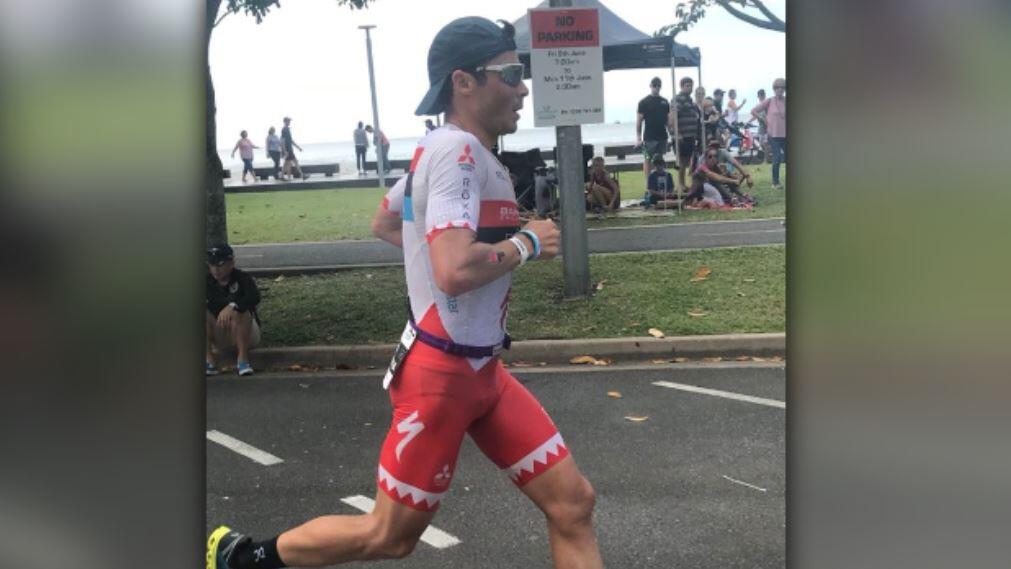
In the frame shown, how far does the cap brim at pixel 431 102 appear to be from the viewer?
191 centimetres

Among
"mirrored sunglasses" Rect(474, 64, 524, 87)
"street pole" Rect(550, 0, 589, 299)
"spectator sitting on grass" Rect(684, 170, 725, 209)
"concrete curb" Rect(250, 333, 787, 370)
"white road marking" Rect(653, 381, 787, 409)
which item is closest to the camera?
"mirrored sunglasses" Rect(474, 64, 524, 87)

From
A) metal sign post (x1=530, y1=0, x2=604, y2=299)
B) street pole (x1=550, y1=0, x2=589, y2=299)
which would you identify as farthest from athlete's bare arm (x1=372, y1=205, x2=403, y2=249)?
street pole (x1=550, y1=0, x2=589, y2=299)

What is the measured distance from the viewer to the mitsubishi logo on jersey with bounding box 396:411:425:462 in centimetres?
191

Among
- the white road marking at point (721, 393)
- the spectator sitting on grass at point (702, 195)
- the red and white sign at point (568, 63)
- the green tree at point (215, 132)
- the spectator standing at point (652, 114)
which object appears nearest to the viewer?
the green tree at point (215, 132)

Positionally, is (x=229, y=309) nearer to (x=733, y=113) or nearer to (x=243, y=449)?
(x=243, y=449)

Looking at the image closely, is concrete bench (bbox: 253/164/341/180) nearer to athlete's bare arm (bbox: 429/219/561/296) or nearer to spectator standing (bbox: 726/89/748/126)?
athlete's bare arm (bbox: 429/219/561/296)

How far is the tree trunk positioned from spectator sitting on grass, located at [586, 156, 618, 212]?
456 cm

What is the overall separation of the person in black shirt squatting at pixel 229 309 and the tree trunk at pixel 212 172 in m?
0.05

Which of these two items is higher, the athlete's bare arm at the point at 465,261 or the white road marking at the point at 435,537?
the athlete's bare arm at the point at 465,261

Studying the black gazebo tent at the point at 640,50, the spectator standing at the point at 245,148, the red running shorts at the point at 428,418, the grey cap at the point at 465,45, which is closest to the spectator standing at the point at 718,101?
the black gazebo tent at the point at 640,50

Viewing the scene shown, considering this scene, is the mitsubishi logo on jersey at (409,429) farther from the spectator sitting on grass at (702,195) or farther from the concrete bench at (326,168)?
the spectator sitting on grass at (702,195)

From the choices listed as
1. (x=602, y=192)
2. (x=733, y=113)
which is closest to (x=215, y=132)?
(x=733, y=113)
